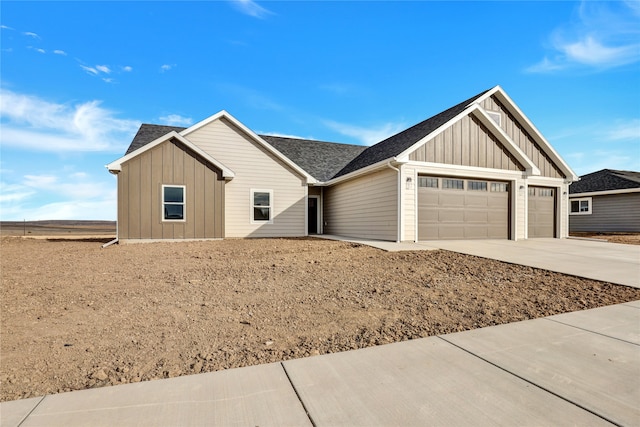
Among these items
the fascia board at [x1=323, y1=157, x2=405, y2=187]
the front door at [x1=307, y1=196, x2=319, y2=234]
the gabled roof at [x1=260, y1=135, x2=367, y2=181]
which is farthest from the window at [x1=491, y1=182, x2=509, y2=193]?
the front door at [x1=307, y1=196, x2=319, y2=234]

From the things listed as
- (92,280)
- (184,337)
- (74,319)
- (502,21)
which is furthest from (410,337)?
(502,21)

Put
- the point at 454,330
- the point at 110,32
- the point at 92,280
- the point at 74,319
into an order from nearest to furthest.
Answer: the point at 454,330
the point at 74,319
the point at 92,280
the point at 110,32

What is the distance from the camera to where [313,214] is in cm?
1814

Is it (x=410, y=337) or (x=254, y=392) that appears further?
(x=410, y=337)

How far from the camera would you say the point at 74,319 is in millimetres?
3816

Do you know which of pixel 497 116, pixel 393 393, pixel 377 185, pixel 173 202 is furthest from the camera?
pixel 497 116

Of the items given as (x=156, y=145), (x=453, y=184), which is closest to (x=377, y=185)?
(x=453, y=184)

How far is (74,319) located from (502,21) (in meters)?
11.6

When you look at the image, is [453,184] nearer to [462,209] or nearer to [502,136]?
[462,209]

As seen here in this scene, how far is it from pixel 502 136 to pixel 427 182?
402 cm

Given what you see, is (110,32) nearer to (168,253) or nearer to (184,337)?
(168,253)

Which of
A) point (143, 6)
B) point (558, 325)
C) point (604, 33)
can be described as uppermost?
point (143, 6)

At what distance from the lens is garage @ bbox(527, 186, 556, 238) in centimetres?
1418

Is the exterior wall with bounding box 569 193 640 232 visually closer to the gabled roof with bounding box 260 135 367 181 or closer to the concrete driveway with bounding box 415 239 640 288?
the concrete driveway with bounding box 415 239 640 288
